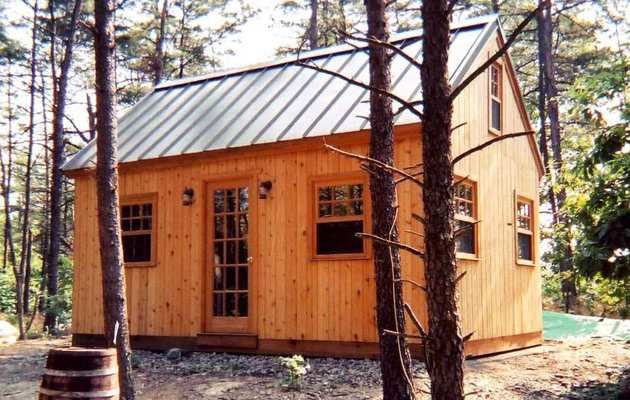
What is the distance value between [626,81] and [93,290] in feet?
Answer: 26.8

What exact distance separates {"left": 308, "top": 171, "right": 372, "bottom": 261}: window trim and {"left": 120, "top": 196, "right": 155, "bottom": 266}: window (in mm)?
2811

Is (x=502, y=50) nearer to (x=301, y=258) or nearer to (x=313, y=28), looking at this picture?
(x=301, y=258)

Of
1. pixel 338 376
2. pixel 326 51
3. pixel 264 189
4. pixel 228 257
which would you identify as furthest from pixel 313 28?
pixel 338 376

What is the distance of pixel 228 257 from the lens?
9.25m

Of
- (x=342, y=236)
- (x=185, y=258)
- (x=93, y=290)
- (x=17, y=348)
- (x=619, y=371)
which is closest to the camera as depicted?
(x=619, y=371)

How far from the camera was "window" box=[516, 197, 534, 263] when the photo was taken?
33.7 feet

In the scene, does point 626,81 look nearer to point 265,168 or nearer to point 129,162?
point 265,168

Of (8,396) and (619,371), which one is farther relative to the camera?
(619,371)

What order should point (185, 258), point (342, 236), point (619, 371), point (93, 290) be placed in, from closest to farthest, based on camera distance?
point (619, 371)
point (342, 236)
point (185, 258)
point (93, 290)

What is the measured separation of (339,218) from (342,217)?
0.05 metres

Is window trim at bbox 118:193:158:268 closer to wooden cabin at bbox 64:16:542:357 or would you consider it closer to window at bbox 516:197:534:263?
wooden cabin at bbox 64:16:542:357

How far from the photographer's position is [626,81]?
708cm

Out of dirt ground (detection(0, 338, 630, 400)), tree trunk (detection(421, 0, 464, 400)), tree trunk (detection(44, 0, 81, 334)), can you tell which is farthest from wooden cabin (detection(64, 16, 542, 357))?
tree trunk (detection(421, 0, 464, 400))

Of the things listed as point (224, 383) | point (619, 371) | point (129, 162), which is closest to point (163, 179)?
point (129, 162)
